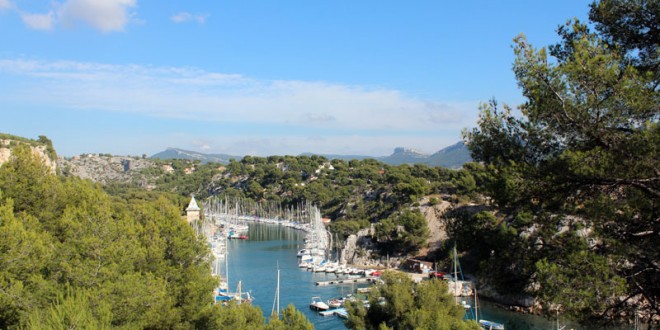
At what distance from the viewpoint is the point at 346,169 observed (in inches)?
2571

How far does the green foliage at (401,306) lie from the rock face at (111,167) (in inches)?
3093

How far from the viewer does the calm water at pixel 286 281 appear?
20156mm

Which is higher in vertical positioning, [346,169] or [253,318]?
[346,169]

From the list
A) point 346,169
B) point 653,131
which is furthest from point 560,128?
point 346,169

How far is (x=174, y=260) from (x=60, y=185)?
373 cm

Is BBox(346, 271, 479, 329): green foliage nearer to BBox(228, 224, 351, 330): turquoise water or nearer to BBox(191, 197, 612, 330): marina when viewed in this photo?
BBox(191, 197, 612, 330): marina

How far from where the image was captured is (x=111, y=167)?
9800 cm

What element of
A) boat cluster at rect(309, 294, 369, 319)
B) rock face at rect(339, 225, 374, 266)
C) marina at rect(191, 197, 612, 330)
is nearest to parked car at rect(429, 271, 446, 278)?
marina at rect(191, 197, 612, 330)

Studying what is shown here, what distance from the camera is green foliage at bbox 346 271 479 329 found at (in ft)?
44.2

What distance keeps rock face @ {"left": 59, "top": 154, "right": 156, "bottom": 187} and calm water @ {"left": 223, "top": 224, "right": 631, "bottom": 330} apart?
5182cm

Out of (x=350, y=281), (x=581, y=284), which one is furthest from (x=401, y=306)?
(x=350, y=281)

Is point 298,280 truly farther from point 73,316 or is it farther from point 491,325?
point 73,316

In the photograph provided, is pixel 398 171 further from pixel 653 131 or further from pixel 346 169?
pixel 653 131

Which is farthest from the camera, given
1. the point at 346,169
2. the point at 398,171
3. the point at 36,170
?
the point at 346,169
